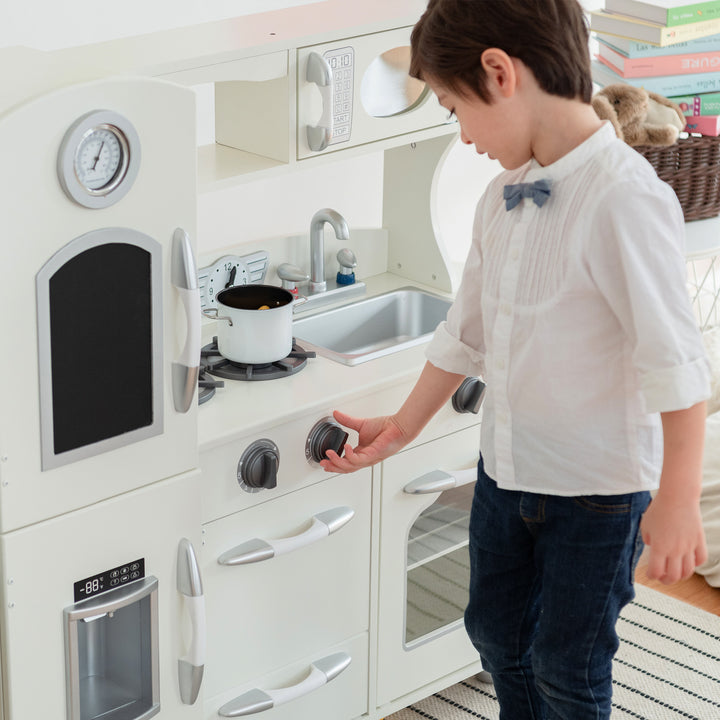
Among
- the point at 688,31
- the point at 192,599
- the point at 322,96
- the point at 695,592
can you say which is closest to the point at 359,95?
the point at 322,96

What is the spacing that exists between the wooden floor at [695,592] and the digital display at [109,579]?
140cm

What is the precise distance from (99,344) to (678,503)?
2.27ft

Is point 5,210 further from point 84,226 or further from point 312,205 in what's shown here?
point 312,205

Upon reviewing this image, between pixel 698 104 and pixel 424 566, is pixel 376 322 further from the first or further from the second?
pixel 698 104

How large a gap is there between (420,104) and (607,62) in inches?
32.6

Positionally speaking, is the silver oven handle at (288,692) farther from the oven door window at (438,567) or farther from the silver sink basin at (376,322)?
the silver sink basin at (376,322)

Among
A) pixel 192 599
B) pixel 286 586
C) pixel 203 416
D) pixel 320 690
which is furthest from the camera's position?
pixel 320 690

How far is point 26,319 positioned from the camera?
126cm

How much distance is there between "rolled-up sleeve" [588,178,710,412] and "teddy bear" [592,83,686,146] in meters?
1.12

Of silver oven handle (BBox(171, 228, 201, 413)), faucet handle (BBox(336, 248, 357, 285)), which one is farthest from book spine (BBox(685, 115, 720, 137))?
silver oven handle (BBox(171, 228, 201, 413))

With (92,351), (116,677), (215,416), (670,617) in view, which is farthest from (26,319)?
(670,617)

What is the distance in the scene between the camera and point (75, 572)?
55.9 inches

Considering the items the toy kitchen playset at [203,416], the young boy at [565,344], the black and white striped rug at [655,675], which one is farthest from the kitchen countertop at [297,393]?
the black and white striped rug at [655,675]

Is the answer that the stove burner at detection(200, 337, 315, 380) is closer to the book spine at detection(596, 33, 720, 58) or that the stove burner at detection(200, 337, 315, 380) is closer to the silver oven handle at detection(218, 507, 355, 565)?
the silver oven handle at detection(218, 507, 355, 565)
